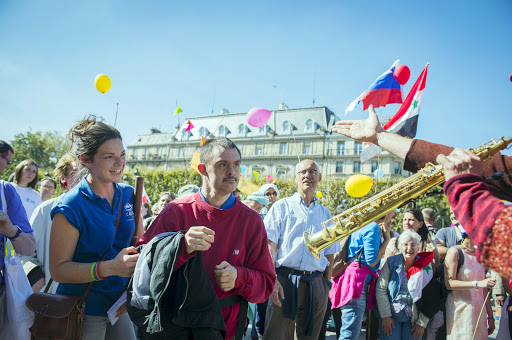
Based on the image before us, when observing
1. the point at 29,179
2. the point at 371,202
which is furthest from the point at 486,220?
the point at 29,179

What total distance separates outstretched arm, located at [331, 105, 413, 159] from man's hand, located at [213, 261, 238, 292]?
4.56 feet

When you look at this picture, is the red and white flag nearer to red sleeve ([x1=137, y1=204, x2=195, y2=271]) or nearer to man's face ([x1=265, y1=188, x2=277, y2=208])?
man's face ([x1=265, y1=188, x2=277, y2=208])

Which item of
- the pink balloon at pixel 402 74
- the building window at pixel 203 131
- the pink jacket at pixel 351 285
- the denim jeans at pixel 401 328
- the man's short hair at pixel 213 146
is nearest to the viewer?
the man's short hair at pixel 213 146

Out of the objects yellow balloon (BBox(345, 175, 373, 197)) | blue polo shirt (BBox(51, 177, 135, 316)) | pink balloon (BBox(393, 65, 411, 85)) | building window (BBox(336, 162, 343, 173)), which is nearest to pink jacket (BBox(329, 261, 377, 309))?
yellow balloon (BBox(345, 175, 373, 197))

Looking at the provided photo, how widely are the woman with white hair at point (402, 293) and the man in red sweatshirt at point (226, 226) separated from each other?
10.9ft

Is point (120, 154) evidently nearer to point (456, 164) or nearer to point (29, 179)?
point (456, 164)

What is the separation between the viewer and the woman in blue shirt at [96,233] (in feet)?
7.68

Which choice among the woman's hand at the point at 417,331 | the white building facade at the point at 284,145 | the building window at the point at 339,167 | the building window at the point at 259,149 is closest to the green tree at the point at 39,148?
the white building facade at the point at 284,145

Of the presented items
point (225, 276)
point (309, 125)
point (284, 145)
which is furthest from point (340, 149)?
point (225, 276)

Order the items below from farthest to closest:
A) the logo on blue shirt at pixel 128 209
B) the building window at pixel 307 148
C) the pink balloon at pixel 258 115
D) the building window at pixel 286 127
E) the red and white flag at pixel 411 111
Result: the building window at pixel 286 127, the building window at pixel 307 148, the pink balloon at pixel 258 115, the red and white flag at pixel 411 111, the logo on blue shirt at pixel 128 209

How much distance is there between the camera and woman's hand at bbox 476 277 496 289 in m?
4.58

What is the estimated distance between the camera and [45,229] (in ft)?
12.4

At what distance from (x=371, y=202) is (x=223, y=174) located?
1.17 meters

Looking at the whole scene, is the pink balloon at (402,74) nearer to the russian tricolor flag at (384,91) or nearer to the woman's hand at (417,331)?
the russian tricolor flag at (384,91)
